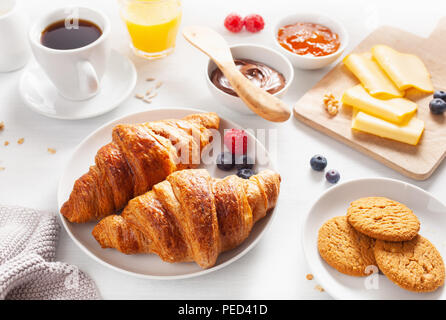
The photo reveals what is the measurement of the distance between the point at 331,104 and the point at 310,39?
362 mm

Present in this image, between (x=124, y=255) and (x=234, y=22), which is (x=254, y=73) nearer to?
(x=234, y=22)

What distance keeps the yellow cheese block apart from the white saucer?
0.82 metres

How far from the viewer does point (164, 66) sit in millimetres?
1865

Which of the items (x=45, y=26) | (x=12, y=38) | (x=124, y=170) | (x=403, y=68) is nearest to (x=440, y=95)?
(x=403, y=68)

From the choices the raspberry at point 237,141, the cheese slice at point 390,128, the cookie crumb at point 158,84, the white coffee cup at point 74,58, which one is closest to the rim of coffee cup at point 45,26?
the white coffee cup at point 74,58

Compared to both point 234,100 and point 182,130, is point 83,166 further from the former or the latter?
point 234,100

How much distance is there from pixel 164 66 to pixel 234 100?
0.45m

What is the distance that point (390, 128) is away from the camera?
154 centimetres

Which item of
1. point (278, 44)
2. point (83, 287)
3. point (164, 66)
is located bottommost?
point (83, 287)

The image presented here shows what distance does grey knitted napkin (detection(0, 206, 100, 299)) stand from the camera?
3.72 ft

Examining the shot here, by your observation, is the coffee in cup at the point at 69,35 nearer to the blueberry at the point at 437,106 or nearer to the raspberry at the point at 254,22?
the raspberry at the point at 254,22

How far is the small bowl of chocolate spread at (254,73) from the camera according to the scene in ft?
5.21

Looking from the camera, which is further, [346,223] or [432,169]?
[432,169]

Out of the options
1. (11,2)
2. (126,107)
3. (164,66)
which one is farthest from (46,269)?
(11,2)
